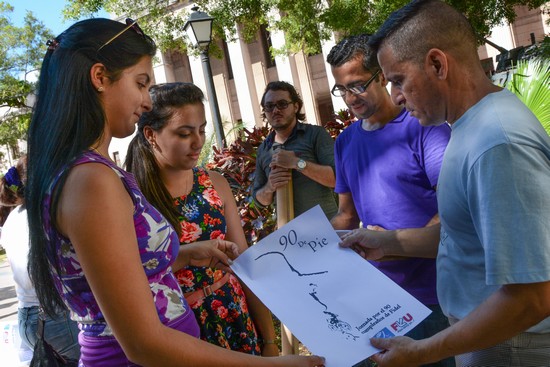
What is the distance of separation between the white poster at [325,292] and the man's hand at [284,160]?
1.49m

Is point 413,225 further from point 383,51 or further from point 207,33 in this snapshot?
point 207,33

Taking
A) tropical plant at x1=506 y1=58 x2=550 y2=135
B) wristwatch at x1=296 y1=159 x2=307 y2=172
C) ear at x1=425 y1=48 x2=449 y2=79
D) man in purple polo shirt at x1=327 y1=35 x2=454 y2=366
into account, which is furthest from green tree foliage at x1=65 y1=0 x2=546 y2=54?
ear at x1=425 y1=48 x2=449 y2=79

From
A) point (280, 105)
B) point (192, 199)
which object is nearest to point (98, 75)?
point (192, 199)

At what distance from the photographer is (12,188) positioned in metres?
3.73

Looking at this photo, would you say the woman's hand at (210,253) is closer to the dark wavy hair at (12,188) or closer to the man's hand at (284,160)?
the man's hand at (284,160)

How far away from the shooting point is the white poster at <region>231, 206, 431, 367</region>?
185 centimetres

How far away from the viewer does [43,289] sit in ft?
5.65

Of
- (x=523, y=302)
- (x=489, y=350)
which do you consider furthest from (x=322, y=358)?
(x=523, y=302)

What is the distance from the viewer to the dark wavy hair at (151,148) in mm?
2650

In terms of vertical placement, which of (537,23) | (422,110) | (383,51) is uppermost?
(537,23)

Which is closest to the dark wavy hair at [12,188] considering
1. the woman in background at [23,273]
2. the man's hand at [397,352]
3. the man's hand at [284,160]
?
the woman in background at [23,273]

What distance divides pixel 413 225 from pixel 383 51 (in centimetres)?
95

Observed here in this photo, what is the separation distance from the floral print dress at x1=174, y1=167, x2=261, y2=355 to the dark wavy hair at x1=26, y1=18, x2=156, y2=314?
0.93 meters

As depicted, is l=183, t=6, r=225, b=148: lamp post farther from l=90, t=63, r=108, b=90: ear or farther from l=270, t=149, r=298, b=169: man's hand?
l=90, t=63, r=108, b=90: ear
